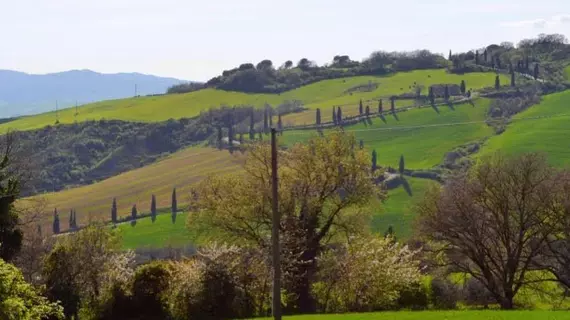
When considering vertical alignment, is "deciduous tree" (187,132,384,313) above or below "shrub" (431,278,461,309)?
above

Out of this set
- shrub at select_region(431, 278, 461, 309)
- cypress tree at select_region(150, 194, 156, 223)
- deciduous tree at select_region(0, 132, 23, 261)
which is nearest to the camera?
deciduous tree at select_region(0, 132, 23, 261)

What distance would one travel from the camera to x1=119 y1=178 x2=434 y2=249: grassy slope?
463 ft

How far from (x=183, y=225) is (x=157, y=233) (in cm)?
580

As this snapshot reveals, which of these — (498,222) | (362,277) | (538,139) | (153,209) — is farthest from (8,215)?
(538,139)

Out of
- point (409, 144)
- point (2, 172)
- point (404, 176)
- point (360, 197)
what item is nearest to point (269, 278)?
point (360, 197)

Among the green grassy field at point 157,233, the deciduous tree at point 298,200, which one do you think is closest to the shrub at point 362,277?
the deciduous tree at point 298,200

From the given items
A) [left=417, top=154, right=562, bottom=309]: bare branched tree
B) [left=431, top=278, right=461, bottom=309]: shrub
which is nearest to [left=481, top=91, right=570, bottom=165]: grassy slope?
[left=417, top=154, right=562, bottom=309]: bare branched tree

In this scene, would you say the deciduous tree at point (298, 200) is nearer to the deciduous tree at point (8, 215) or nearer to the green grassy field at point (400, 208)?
the deciduous tree at point (8, 215)

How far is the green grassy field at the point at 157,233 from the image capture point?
143750 millimetres

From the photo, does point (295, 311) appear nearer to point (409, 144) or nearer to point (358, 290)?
point (358, 290)

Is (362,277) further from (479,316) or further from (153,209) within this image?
(153,209)

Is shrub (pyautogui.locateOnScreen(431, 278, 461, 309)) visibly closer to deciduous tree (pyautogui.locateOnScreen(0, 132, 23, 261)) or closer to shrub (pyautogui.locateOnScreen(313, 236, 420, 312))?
shrub (pyautogui.locateOnScreen(313, 236, 420, 312))

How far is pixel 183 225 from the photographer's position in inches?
6088

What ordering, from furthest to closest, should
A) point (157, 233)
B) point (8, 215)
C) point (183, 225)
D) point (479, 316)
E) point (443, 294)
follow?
point (183, 225) < point (157, 233) < point (443, 294) < point (8, 215) < point (479, 316)
